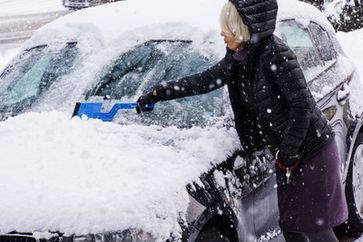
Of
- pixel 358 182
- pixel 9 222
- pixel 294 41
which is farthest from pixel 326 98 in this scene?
pixel 9 222

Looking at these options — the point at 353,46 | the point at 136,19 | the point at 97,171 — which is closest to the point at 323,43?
the point at 136,19

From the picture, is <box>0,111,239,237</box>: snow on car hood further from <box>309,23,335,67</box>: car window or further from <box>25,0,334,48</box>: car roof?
<box>309,23,335,67</box>: car window

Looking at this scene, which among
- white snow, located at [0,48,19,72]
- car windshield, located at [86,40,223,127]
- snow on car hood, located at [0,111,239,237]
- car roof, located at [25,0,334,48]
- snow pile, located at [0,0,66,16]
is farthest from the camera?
snow pile, located at [0,0,66,16]

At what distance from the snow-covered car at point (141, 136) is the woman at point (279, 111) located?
0.52 ft

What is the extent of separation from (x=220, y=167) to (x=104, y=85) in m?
1.09

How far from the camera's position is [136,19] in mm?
4426

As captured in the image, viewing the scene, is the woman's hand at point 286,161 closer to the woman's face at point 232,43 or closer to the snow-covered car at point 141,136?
the snow-covered car at point 141,136

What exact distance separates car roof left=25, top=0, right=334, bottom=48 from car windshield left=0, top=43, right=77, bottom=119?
0.41ft

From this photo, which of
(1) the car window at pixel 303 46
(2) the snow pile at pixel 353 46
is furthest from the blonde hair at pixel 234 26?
(2) the snow pile at pixel 353 46

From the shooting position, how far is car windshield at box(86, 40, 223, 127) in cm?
382

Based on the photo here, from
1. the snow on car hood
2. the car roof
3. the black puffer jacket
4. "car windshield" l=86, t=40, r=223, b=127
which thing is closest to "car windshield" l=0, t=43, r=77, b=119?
the car roof

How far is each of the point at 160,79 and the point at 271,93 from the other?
941 millimetres

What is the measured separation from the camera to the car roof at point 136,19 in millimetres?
4250

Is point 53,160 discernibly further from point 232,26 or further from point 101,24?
point 101,24
